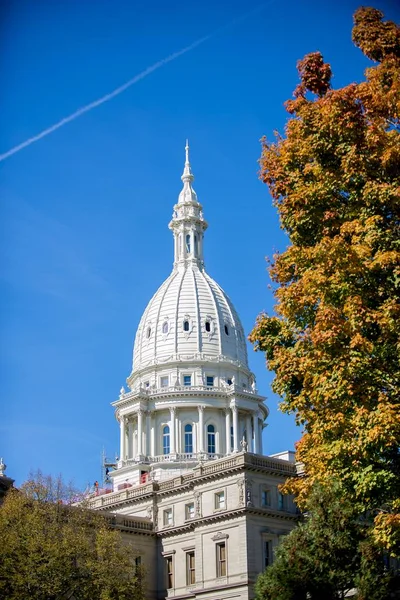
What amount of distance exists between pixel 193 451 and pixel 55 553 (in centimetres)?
6554

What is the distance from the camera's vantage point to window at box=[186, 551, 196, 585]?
261 feet

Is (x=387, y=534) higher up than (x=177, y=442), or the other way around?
(x=177, y=442)

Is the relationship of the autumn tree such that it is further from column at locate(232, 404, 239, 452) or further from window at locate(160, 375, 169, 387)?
window at locate(160, 375, 169, 387)

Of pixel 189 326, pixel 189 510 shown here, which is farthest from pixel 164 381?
Answer: pixel 189 510

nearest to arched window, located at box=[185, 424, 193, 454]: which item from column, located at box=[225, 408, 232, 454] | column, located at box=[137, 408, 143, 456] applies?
column, located at box=[225, 408, 232, 454]

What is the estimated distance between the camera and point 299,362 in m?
32.1

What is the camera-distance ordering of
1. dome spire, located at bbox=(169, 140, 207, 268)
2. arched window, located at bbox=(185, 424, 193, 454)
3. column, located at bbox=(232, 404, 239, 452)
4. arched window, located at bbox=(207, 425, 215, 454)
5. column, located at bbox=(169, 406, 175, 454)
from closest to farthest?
column, located at bbox=(232, 404, 239, 452), column, located at bbox=(169, 406, 175, 454), arched window, located at bbox=(185, 424, 193, 454), arched window, located at bbox=(207, 425, 215, 454), dome spire, located at bbox=(169, 140, 207, 268)

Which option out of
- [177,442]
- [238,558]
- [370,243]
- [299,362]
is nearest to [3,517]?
[238,558]

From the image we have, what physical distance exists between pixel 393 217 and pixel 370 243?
162 cm

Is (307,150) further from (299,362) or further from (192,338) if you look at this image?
(192,338)

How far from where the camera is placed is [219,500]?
7975 cm

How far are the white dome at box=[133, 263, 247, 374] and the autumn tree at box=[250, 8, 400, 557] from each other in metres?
94.3

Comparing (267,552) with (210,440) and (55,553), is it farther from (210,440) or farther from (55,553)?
(210,440)

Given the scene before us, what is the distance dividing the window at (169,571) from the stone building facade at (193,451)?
0.11 meters
